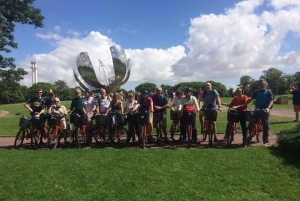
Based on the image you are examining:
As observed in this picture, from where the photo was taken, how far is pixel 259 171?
5113 millimetres

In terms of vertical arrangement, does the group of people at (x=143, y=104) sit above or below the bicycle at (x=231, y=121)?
above

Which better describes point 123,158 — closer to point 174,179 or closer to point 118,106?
point 174,179

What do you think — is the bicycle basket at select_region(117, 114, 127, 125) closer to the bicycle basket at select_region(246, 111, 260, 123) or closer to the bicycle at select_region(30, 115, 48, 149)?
the bicycle at select_region(30, 115, 48, 149)

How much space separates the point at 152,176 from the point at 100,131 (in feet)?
9.97

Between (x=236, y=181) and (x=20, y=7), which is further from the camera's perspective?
(x=20, y=7)

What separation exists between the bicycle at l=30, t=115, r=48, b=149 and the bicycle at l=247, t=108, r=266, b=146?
5.61 metres

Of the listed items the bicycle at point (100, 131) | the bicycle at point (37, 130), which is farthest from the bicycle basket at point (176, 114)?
the bicycle at point (37, 130)

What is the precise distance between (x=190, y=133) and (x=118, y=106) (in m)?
2.29

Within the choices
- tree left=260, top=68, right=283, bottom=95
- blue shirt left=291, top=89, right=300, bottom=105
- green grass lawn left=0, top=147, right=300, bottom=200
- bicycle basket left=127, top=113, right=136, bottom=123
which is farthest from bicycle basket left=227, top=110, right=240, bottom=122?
tree left=260, top=68, right=283, bottom=95

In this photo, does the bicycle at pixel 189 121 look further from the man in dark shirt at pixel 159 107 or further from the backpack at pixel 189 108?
the man in dark shirt at pixel 159 107

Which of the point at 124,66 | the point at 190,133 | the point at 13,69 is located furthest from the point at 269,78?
the point at 190,133

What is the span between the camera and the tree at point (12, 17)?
26.1 m

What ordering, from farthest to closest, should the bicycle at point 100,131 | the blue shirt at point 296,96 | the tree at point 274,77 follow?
the tree at point 274,77 < the blue shirt at point 296,96 < the bicycle at point 100,131

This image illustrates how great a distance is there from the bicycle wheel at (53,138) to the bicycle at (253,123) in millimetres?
5298
